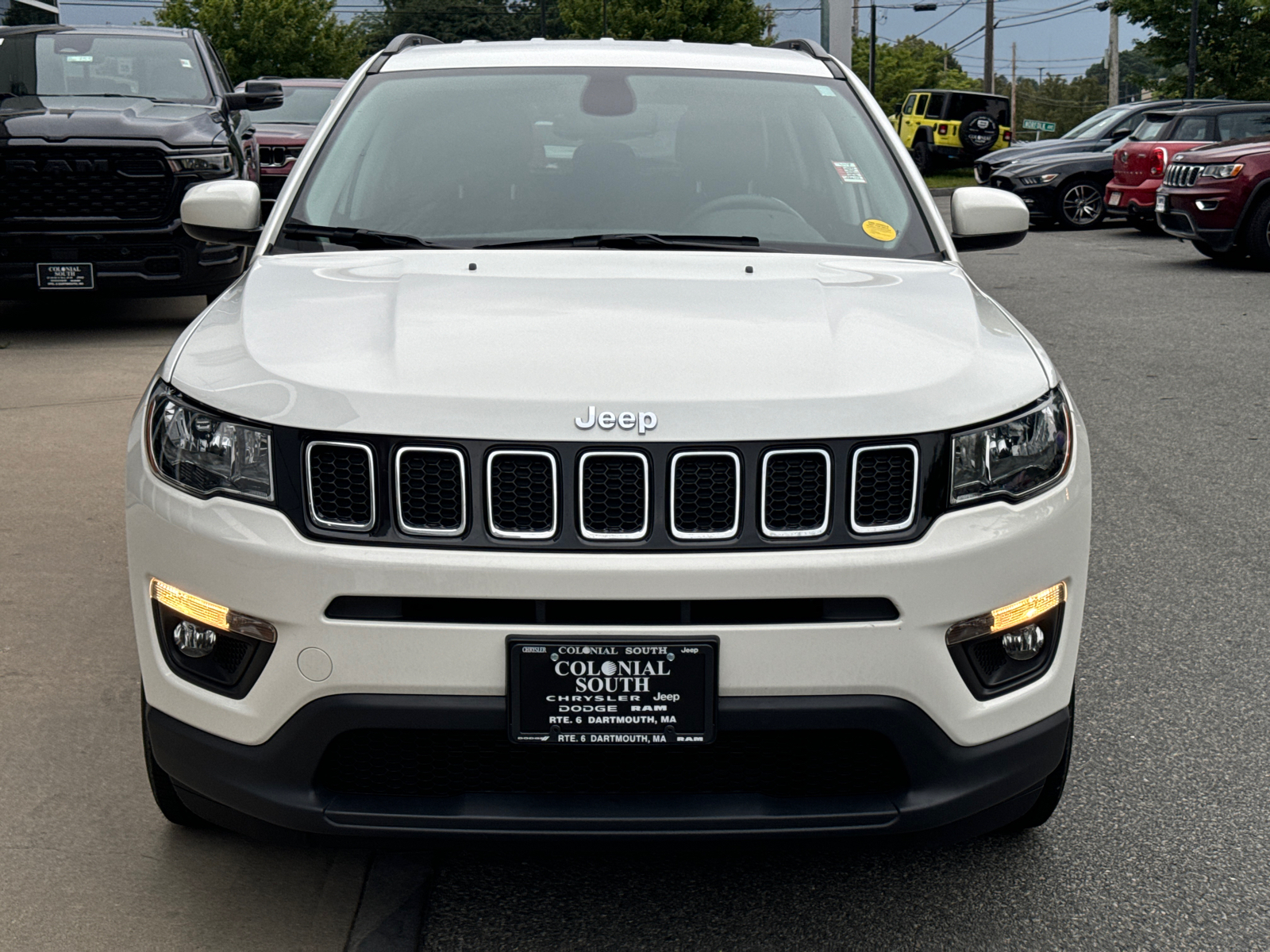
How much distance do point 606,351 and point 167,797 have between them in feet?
4.45

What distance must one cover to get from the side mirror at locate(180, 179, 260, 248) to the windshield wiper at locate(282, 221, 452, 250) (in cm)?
22

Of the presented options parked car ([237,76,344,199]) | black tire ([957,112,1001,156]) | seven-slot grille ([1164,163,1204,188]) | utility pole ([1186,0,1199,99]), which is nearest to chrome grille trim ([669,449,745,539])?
parked car ([237,76,344,199])

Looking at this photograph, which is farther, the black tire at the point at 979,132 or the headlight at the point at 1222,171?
the black tire at the point at 979,132

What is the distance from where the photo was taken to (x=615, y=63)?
4020mm

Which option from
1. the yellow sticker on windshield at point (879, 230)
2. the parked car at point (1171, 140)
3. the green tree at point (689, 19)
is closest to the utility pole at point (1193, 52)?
the parked car at point (1171, 140)

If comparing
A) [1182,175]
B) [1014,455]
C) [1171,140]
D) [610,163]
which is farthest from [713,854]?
[1171,140]

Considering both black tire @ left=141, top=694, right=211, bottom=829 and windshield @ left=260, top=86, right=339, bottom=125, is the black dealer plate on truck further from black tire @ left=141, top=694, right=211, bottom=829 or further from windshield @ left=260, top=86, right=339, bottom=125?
windshield @ left=260, top=86, right=339, bottom=125

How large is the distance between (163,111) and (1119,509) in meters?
6.90

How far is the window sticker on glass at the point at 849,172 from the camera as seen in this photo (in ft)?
12.3

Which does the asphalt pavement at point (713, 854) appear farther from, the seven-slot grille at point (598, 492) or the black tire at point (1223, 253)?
the black tire at point (1223, 253)

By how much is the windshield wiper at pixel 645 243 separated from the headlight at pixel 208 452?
3.43 ft

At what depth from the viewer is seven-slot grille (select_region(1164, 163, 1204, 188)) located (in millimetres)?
14211

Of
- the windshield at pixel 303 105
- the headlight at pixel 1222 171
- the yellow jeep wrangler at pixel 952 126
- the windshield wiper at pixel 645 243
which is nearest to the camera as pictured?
the windshield wiper at pixel 645 243

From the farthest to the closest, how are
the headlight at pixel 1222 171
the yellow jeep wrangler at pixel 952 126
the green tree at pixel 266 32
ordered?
the green tree at pixel 266 32 → the yellow jeep wrangler at pixel 952 126 → the headlight at pixel 1222 171
